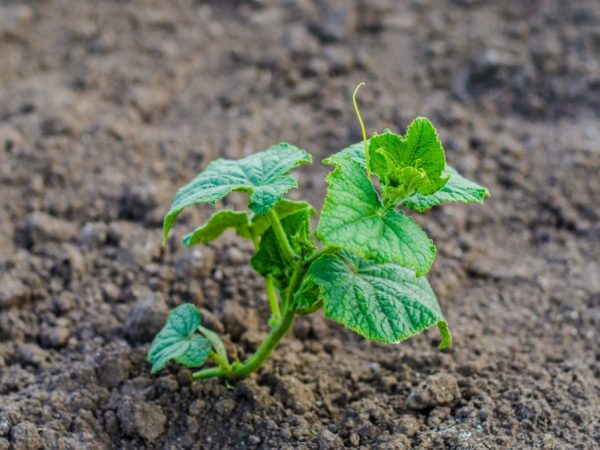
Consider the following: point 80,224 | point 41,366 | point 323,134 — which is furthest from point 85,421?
point 323,134

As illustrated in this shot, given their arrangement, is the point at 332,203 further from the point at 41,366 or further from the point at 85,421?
the point at 41,366

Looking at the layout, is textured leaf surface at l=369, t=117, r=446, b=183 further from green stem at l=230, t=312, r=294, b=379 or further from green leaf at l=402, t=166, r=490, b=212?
green stem at l=230, t=312, r=294, b=379

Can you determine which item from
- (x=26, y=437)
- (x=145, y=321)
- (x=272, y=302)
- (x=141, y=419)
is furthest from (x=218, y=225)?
(x=26, y=437)

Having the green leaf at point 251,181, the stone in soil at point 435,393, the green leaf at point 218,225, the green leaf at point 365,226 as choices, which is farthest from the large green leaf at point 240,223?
the stone in soil at point 435,393

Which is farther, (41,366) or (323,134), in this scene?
(323,134)

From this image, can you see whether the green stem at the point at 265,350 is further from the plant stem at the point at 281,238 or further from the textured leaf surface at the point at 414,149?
the textured leaf surface at the point at 414,149

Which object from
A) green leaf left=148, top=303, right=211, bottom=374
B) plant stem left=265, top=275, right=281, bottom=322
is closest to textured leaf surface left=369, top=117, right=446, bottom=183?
plant stem left=265, top=275, right=281, bottom=322
